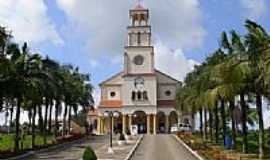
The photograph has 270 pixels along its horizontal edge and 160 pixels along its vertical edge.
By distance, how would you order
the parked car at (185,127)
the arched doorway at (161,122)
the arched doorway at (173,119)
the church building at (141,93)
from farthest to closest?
the arched doorway at (173,119) → the arched doorway at (161,122) → the church building at (141,93) → the parked car at (185,127)

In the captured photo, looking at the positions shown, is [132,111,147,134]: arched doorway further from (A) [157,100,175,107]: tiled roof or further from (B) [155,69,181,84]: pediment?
(B) [155,69,181,84]: pediment

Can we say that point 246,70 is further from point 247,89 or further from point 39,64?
point 39,64

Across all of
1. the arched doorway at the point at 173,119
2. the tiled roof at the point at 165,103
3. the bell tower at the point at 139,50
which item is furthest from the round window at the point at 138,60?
the arched doorway at the point at 173,119

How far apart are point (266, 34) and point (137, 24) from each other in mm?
68421

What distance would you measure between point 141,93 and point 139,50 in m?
7.41

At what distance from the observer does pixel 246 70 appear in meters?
30.4

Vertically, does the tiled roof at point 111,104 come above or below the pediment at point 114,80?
below

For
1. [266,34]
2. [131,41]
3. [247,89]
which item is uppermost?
[131,41]

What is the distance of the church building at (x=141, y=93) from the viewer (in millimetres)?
92688

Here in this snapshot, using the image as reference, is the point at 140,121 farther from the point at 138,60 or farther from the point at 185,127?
the point at 185,127

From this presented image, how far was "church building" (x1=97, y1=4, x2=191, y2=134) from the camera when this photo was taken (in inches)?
3649

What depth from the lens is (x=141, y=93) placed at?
92.8 m

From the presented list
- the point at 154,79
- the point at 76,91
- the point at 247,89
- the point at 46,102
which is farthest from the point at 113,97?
the point at 247,89

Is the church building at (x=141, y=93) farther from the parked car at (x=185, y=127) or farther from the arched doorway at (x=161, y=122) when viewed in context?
the parked car at (x=185, y=127)
